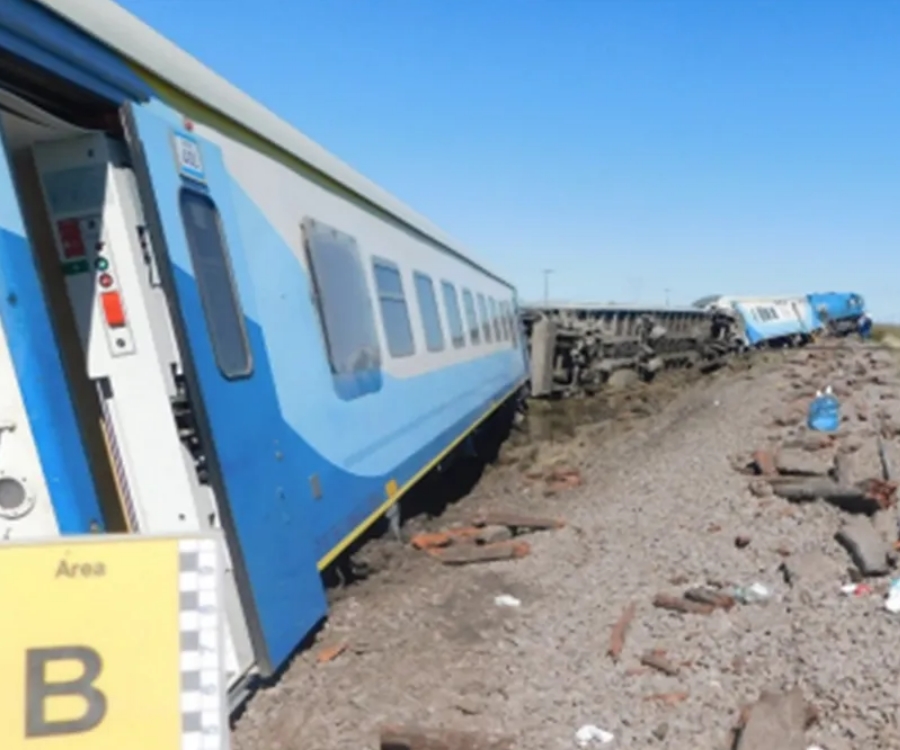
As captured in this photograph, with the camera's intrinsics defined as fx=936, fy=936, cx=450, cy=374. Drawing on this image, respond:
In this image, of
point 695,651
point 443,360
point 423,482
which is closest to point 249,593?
point 695,651

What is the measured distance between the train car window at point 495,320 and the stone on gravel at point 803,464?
20.5ft

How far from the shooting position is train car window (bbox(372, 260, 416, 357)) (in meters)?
7.39

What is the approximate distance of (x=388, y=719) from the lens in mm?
4648

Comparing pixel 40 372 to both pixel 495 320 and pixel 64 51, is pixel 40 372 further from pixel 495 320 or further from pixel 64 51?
pixel 495 320

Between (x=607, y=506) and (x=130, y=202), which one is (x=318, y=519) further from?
(x=607, y=506)

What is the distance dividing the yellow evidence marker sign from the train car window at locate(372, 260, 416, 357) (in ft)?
16.3

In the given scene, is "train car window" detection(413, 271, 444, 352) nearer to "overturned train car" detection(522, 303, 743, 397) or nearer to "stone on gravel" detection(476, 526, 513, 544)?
"stone on gravel" detection(476, 526, 513, 544)

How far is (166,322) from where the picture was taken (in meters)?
3.86

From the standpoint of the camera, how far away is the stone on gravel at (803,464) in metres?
9.30

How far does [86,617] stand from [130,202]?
2081 mm

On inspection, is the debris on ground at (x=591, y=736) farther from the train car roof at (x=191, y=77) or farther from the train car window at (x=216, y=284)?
the train car roof at (x=191, y=77)

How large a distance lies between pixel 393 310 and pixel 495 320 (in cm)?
819

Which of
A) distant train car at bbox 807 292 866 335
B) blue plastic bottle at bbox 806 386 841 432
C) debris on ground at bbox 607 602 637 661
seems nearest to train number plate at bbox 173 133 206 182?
debris on ground at bbox 607 602 637 661

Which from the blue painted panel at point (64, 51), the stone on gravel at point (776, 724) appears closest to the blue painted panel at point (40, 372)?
the blue painted panel at point (64, 51)
